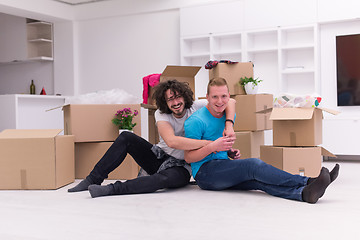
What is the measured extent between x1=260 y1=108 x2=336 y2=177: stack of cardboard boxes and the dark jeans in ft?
2.87

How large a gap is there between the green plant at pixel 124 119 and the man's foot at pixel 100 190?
0.94m

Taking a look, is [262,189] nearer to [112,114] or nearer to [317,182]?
[317,182]

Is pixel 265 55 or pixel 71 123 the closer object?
pixel 71 123

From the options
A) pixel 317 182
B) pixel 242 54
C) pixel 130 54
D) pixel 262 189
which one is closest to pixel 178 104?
pixel 262 189

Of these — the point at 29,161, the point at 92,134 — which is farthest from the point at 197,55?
the point at 29,161

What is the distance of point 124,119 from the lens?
3.63m

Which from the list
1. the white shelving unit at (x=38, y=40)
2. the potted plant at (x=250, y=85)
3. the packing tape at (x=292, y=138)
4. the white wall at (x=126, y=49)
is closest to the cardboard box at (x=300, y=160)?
the packing tape at (x=292, y=138)

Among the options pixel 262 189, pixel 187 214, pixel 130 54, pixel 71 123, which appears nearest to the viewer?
pixel 187 214

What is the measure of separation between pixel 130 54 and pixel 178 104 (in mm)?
3902

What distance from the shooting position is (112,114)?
3.69 metres

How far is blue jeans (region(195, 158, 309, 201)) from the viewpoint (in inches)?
97.2

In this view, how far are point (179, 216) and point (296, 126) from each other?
1.64 m

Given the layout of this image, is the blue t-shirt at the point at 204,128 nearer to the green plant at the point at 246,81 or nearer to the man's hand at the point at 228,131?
the man's hand at the point at 228,131

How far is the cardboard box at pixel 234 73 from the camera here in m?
4.11
